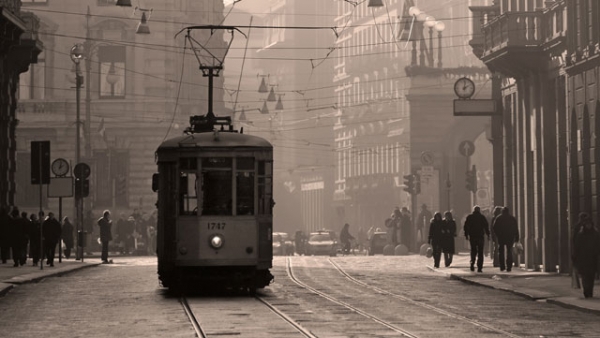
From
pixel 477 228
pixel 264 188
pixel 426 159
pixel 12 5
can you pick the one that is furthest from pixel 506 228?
pixel 426 159

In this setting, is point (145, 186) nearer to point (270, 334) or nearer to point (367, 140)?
point (367, 140)

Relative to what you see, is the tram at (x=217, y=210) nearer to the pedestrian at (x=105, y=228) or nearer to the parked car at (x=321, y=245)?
the pedestrian at (x=105, y=228)

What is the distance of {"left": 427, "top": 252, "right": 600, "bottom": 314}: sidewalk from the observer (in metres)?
27.0

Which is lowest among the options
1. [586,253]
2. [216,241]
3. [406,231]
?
[586,253]

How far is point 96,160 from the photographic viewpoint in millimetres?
83750

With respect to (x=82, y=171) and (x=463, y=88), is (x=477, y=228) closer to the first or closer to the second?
(x=463, y=88)

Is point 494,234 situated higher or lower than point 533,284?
higher

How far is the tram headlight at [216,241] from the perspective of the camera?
91.6 feet

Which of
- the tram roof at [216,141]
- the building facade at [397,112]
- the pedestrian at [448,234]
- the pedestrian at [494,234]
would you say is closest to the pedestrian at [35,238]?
the pedestrian at [448,234]

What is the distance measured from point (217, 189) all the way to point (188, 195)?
1.61 ft

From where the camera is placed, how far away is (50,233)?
45.8 meters

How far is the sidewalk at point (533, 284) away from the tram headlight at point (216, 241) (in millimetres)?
5278

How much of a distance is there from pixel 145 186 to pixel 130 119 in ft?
11.0

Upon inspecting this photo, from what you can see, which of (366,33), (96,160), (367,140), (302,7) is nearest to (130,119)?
(96,160)
